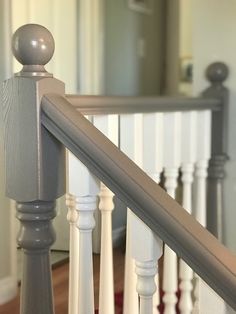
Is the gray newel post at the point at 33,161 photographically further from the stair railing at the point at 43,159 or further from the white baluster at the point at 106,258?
the white baluster at the point at 106,258

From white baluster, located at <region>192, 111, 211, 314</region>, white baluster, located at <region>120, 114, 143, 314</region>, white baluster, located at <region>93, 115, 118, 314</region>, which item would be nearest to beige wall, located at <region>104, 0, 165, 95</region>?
white baluster, located at <region>192, 111, 211, 314</region>

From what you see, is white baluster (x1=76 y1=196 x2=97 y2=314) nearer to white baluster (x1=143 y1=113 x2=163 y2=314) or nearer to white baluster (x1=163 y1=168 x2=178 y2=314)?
white baluster (x1=143 y1=113 x2=163 y2=314)

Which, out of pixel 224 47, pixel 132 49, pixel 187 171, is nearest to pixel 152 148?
pixel 187 171

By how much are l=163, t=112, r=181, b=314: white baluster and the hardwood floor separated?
61 centimetres

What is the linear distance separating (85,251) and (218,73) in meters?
1.26

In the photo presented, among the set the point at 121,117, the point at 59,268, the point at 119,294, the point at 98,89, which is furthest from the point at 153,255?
the point at 98,89

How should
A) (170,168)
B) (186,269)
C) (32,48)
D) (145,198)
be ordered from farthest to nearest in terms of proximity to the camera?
(186,269) < (170,168) < (32,48) < (145,198)

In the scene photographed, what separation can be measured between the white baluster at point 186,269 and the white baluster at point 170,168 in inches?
4.6

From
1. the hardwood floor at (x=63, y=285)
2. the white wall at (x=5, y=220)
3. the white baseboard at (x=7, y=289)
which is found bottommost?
the hardwood floor at (x=63, y=285)

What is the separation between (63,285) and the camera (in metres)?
3.06

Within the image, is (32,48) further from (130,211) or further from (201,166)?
(201,166)

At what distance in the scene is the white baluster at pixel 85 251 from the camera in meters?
1.25

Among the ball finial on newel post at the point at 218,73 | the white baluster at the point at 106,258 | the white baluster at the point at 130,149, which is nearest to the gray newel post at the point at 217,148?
the ball finial on newel post at the point at 218,73

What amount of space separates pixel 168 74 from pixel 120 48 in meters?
0.80
